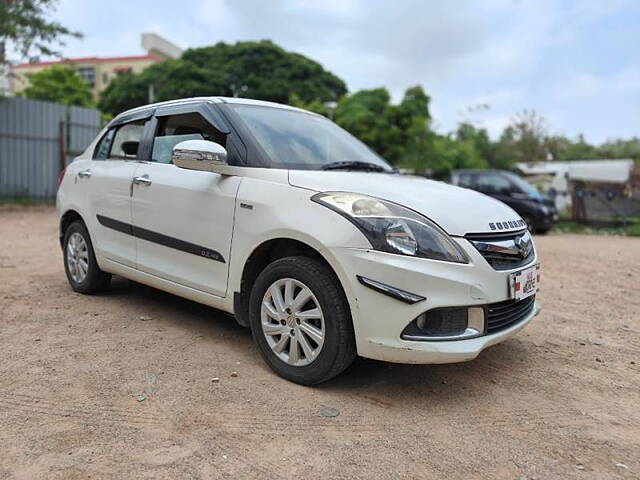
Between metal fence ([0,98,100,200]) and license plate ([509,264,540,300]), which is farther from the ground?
metal fence ([0,98,100,200])

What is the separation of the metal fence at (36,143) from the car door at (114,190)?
11.4 m

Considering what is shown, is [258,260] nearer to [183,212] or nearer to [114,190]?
[183,212]

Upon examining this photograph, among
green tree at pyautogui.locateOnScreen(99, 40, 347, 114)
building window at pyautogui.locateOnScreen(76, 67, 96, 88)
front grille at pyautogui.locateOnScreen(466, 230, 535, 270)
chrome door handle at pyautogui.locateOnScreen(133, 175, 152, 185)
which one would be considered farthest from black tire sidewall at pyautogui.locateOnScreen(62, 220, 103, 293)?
→ building window at pyautogui.locateOnScreen(76, 67, 96, 88)

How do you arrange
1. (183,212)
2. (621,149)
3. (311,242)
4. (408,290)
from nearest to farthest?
(408,290) → (311,242) → (183,212) → (621,149)

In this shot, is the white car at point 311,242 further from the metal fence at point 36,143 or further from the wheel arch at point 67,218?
the metal fence at point 36,143

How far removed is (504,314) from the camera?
9.69 ft

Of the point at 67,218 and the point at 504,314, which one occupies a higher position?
the point at 67,218

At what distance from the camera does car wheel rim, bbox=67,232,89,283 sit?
4758 mm

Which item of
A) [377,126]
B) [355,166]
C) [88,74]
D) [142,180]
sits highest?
[88,74]

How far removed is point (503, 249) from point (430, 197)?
482 mm

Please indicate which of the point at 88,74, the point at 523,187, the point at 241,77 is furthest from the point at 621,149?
the point at 88,74

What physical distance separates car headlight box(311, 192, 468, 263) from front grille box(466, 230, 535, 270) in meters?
0.16

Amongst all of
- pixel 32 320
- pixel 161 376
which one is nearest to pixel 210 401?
pixel 161 376

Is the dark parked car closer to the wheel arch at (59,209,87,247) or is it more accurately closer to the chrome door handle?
the wheel arch at (59,209,87,247)
